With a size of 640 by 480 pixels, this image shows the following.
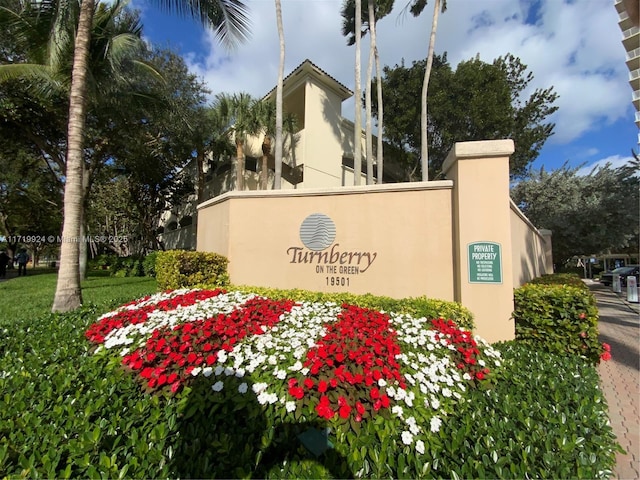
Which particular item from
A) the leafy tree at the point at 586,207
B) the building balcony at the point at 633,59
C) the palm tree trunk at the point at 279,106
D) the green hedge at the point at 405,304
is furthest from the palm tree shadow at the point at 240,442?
the leafy tree at the point at 586,207

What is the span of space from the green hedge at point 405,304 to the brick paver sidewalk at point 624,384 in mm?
1893

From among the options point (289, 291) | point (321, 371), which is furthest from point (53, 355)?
point (289, 291)

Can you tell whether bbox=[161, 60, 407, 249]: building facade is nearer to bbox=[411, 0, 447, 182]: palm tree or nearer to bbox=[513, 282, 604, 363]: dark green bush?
bbox=[411, 0, 447, 182]: palm tree

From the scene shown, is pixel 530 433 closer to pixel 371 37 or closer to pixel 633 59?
pixel 633 59

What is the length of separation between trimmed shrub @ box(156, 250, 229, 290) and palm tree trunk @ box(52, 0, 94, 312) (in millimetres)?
1734

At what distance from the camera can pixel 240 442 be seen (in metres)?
2.09

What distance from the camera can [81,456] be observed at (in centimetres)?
190

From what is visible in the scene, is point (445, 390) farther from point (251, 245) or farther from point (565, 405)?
point (251, 245)

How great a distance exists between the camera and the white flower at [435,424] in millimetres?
2318

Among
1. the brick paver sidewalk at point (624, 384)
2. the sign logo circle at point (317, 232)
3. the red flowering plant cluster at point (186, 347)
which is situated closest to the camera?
the red flowering plant cluster at point (186, 347)

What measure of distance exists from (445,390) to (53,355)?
13.4ft

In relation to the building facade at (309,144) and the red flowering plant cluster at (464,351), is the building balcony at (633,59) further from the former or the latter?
the building facade at (309,144)

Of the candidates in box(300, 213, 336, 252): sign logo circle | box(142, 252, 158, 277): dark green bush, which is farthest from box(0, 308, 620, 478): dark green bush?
box(142, 252, 158, 277): dark green bush

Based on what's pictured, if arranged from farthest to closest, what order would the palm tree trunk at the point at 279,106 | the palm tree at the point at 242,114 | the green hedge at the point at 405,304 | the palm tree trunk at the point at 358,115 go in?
1. the palm tree at the point at 242,114
2. the palm tree trunk at the point at 358,115
3. the palm tree trunk at the point at 279,106
4. the green hedge at the point at 405,304
